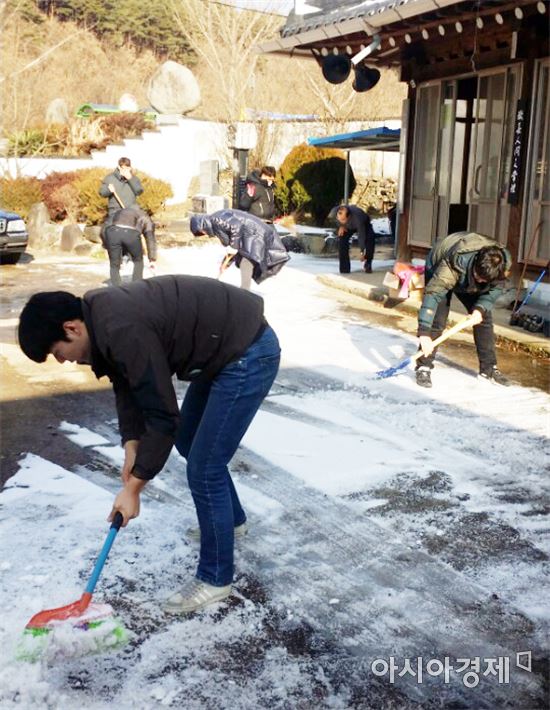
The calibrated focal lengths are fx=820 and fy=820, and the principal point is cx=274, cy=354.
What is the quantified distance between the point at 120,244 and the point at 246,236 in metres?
2.87

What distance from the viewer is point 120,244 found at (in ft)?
33.9

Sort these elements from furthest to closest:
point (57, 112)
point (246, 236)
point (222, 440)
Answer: point (57, 112)
point (246, 236)
point (222, 440)

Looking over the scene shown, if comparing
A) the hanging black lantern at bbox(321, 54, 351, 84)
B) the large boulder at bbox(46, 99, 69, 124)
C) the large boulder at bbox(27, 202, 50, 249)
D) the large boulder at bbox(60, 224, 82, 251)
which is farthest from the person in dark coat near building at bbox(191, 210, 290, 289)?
the large boulder at bbox(46, 99, 69, 124)

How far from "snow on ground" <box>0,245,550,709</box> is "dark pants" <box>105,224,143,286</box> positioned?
4.95 metres

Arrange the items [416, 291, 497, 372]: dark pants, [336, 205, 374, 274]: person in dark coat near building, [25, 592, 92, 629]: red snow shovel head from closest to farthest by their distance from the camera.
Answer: [25, 592, 92, 629]: red snow shovel head
[416, 291, 497, 372]: dark pants
[336, 205, 374, 274]: person in dark coat near building

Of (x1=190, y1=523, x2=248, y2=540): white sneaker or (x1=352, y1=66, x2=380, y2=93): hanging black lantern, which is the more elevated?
(x1=352, y1=66, x2=380, y2=93): hanging black lantern

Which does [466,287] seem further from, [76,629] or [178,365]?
[76,629]

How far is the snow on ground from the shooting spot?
279 cm

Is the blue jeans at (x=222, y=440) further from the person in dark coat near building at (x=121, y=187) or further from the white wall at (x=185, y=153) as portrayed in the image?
the white wall at (x=185, y=153)

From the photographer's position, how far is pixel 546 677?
9.37 ft

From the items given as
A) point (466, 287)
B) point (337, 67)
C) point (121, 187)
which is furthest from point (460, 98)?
point (466, 287)

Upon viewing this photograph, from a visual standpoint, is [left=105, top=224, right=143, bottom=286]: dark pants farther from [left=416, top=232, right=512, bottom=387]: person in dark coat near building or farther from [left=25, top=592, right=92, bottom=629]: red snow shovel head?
[left=25, top=592, right=92, bottom=629]: red snow shovel head

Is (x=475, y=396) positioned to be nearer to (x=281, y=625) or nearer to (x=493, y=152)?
(x=281, y=625)

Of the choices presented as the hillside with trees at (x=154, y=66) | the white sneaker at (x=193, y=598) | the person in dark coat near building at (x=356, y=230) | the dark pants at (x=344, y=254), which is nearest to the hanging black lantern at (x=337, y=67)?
the person in dark coat near building at (x=356, y=230)
